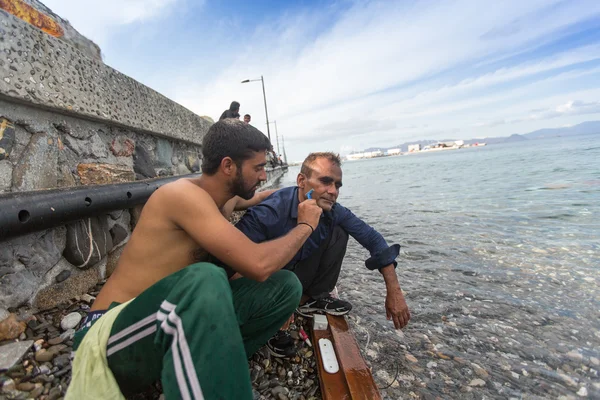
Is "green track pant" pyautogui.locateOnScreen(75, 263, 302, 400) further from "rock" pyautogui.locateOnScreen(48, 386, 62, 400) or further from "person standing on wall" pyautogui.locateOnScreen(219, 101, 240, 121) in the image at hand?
"person standing on wall" pyautogui.locateOnScreen(219, 101, 240, 121)

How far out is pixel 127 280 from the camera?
1.52 m

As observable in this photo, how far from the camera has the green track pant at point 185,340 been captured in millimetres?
1021

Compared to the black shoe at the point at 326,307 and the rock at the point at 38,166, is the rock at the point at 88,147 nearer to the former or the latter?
the rock at the point at 38,166

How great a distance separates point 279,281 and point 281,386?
622mm

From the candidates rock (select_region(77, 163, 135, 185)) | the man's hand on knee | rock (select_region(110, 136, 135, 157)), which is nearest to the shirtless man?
the man's hand on knee

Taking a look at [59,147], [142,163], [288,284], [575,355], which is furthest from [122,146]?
[575,355]

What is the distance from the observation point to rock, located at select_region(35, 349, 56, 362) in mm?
1467

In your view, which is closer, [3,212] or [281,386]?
[3,212]

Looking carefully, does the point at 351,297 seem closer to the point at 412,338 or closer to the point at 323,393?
the point at 412,338

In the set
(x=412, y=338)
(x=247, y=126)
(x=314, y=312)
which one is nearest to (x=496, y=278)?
(x=412, y=338)

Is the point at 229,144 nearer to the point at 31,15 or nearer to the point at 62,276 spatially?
the point at 62,276

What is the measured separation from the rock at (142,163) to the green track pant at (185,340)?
210 centimetres

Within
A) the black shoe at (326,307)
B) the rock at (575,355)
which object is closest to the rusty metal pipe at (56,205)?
the black shoe at (326,307)

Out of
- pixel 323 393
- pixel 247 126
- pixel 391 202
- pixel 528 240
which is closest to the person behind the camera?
pixel 323 393
